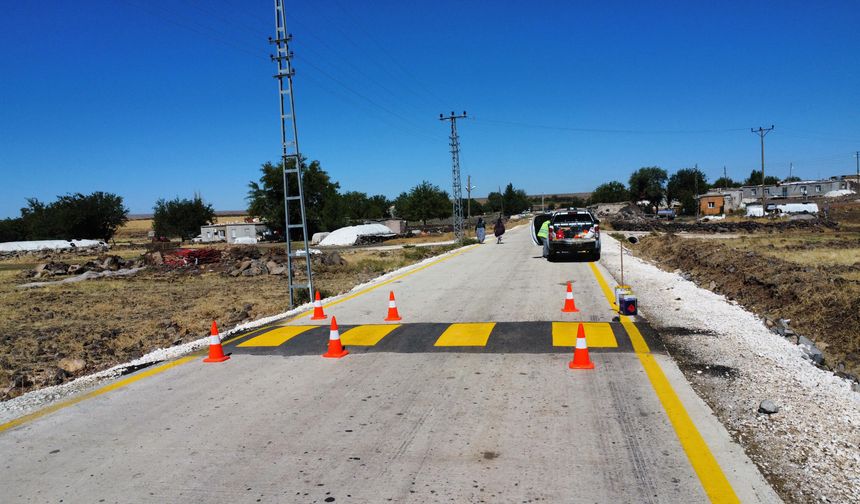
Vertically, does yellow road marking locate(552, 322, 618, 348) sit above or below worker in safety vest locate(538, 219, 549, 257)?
below

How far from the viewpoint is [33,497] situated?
4.25m

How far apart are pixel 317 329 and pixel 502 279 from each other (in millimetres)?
8247

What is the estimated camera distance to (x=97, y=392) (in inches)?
280

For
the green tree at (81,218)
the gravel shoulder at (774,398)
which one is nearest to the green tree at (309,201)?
the green tree at (81,218)

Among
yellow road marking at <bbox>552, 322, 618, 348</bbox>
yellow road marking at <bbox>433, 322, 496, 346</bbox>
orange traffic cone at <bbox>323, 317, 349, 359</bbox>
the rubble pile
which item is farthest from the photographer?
the rubble pile

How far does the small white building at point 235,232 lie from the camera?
86.6 meters

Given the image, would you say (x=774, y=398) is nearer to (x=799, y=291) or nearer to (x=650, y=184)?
(x=799, y=291)

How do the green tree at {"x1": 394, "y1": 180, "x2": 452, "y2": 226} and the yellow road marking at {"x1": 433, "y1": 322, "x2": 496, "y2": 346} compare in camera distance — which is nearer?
the yellow road marking at {"x1": 433, "y1": 322, "x2": 496, "y2": 346}

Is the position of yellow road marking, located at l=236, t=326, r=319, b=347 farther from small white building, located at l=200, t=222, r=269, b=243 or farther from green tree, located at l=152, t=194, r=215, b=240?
green tree, located at l=152, t=194, r=215, b=240

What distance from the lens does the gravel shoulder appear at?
4246mm

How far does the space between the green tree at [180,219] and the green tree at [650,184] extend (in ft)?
350

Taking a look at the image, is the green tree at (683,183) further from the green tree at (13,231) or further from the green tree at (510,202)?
the green tree at (13,231)

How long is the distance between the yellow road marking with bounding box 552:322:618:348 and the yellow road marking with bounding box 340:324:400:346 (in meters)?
2.76

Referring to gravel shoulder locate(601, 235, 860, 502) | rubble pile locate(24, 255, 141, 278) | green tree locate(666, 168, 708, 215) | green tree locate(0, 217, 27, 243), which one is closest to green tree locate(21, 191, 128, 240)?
green tree locate(0, 217, 27, 243)
